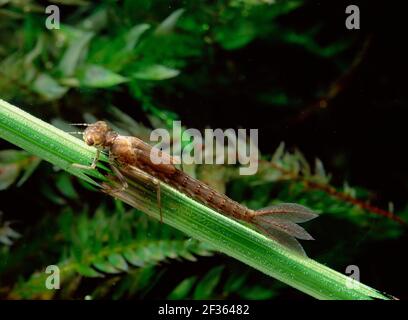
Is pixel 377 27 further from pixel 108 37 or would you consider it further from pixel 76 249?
pixel 76 249

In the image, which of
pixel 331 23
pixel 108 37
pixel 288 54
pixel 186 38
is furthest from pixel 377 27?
pixel 108 37

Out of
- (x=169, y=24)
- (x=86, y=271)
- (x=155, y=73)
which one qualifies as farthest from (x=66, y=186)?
(x=169, y=24)

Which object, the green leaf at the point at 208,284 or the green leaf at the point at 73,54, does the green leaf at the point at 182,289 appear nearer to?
the green leaf at the point at 208,284

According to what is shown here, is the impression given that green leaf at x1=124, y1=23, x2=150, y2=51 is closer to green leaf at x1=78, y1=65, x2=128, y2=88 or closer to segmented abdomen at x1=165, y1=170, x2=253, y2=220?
green leaf at x1=78, y1=65, x2=128, y2=88

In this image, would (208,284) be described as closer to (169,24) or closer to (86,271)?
(86,271)

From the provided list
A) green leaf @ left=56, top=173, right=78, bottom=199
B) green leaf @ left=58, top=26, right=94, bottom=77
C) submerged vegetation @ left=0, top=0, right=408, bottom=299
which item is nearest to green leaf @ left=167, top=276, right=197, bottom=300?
submerged vegetation @ left=0, top=0, right=408, bottom=299
